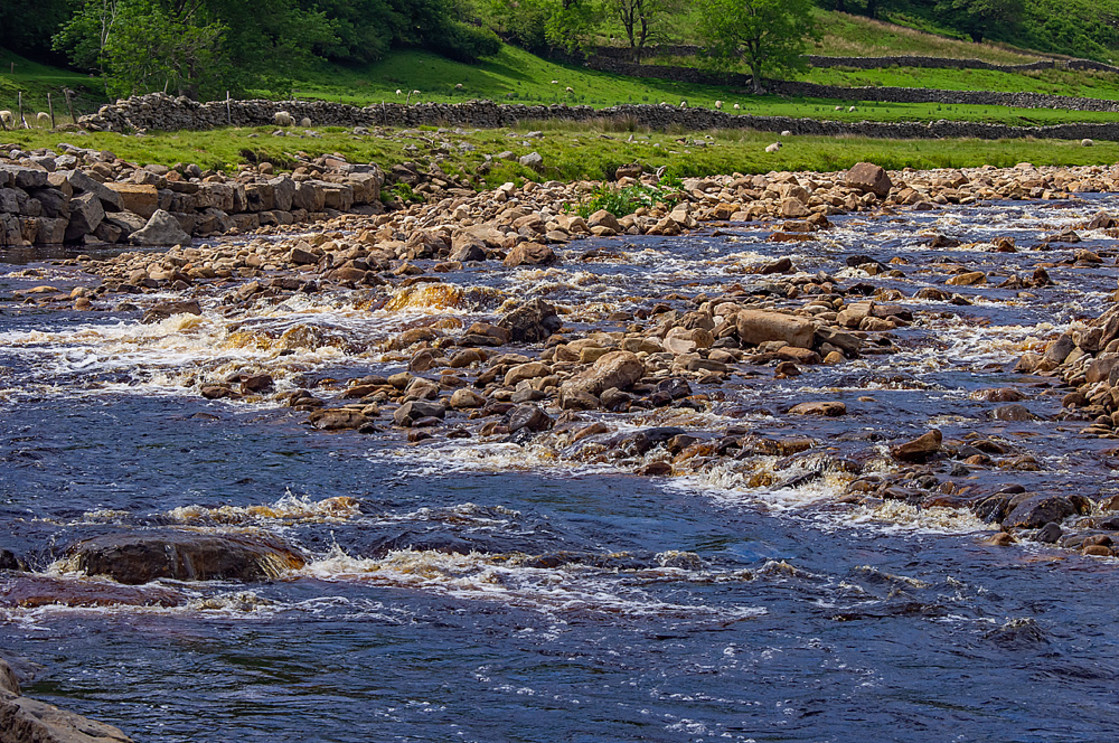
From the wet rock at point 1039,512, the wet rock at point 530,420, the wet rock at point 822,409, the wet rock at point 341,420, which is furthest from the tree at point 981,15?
the wet rock at point 1039,512

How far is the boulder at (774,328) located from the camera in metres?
16.7

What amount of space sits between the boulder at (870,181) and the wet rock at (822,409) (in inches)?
1015

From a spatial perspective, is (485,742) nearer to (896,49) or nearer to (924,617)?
(924,617)

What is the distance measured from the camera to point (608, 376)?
1462 cm

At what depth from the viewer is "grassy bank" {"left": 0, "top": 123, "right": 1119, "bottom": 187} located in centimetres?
3753

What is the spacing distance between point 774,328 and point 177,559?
34.1ft

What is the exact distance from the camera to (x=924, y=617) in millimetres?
8055

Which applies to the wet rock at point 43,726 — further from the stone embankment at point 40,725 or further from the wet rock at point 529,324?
the wet rock at point 529,324

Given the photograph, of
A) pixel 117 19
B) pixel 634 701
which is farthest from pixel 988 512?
pixel 117 19

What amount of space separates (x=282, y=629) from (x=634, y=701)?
2586 millimetres

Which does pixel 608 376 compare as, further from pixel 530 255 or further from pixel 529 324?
pixel 530 255

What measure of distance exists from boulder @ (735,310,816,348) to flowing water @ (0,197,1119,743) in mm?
954

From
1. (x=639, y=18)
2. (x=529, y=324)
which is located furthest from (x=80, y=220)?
(x=639, y=18)

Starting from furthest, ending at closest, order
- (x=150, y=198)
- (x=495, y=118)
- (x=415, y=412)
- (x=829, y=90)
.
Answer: (x=829, y=90), (x=495, y=118), (x=150, y=198), (x=415, y=412)
